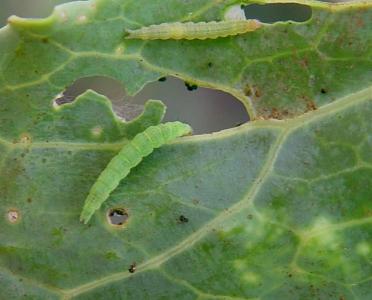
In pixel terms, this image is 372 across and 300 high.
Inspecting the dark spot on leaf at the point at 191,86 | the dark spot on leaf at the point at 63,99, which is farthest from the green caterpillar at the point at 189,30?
the dark spot on leaf at the point at 63,99

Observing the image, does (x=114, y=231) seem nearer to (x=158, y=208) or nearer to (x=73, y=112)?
(x=158, y=208)

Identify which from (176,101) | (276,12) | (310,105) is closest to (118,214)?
(310,105)

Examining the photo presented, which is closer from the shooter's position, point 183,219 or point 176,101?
point 183,219

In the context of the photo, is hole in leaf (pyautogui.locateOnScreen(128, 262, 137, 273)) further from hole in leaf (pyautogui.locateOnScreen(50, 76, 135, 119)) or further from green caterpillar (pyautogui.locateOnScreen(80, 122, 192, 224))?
hole in leaf (pyautogui.locateOnScreen(50, 76, 135, 119))

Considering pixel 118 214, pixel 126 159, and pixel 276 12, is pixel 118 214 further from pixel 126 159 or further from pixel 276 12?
pixel 276 12

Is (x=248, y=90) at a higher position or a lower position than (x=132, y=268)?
higher

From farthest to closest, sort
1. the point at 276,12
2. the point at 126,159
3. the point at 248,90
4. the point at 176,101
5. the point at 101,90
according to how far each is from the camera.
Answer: the point at 276,12
the point at 176,101
the point at 101,90
the point at 248,90
the point at 126,159
